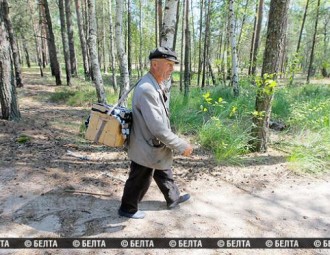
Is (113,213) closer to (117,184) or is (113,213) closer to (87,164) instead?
(117,184)

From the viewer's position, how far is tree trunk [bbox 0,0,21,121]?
597 cm

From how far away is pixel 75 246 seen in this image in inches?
109

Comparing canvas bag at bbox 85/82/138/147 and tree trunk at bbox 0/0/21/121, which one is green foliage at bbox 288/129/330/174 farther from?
tree trunk at bbox 0/0/21/121

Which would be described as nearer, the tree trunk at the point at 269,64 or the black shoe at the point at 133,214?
the black shoe at the point at 133,214

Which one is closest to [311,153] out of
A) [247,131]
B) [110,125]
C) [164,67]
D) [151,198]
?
[247,131]

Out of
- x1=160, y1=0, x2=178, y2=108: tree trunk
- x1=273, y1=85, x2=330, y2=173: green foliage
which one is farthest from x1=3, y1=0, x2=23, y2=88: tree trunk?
x1=273, y1=85, x2=330, y2=173: green foliage

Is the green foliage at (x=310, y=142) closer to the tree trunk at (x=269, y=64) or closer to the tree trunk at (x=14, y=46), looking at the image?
the tree trunk at (x=269, y=64)

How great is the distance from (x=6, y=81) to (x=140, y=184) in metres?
4.73

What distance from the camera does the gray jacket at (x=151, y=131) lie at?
9.04 ft

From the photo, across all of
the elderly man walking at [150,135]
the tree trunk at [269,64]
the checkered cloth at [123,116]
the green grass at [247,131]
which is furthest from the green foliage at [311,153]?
the checkered cloth at [123,116]

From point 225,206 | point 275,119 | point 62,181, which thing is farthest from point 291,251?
point 275,119

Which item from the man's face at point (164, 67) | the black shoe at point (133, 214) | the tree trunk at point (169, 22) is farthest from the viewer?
the tree trunk at point (169, 22)

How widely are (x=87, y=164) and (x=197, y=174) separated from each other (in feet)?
6.27

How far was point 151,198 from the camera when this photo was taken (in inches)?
151
